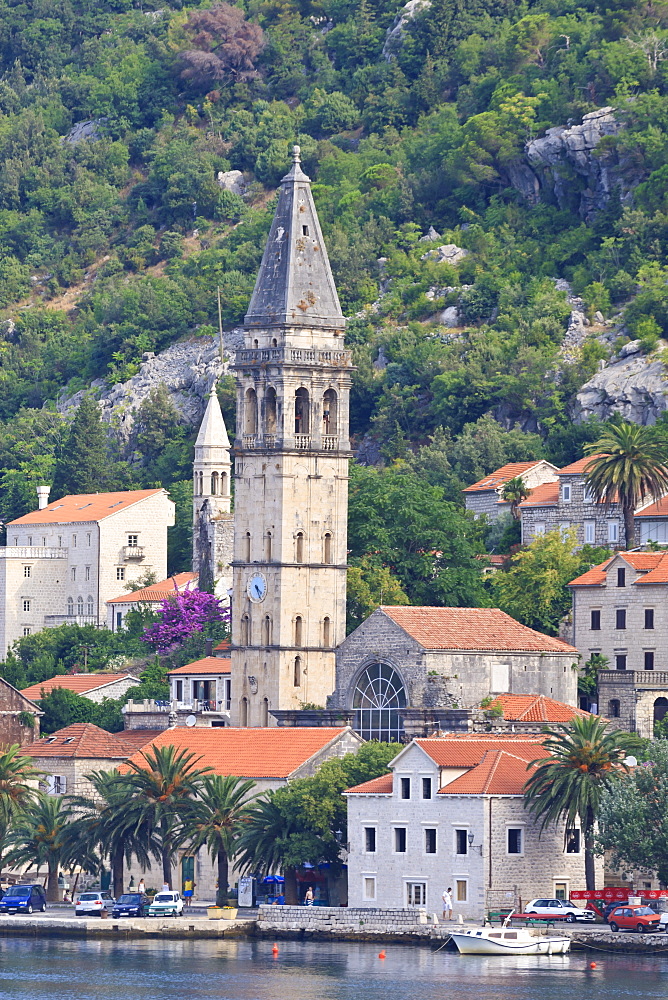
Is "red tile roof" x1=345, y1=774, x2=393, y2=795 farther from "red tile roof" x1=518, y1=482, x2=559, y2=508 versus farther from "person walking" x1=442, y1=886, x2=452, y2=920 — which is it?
"red tile roof" x1=518, y1=482, x2=559, y2=508

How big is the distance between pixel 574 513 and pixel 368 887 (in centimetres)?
3901

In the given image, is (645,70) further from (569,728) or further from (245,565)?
(569,728)

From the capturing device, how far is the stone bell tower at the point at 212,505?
549ft

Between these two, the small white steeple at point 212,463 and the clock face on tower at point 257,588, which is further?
the small white steeple at point 212,463

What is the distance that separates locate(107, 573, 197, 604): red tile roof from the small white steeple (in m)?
4.18

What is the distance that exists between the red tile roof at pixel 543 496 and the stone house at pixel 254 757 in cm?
2882

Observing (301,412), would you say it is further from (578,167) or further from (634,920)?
(578,167)

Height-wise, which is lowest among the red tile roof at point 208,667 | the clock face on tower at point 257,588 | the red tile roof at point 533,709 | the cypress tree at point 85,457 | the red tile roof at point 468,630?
the red tile roof at point 533,709

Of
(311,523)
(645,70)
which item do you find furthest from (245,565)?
(645,70)

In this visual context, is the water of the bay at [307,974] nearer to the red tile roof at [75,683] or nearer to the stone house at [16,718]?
the stone house at [16,718]

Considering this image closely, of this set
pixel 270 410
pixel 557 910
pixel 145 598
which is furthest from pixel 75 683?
pixel 557 910

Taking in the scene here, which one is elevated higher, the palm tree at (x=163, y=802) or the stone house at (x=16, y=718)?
the stone house at (x=16, y=718)

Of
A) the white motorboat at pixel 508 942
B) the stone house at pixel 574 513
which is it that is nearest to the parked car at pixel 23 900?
the white motorboat at pixel 508 942

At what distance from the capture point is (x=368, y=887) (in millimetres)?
109188
